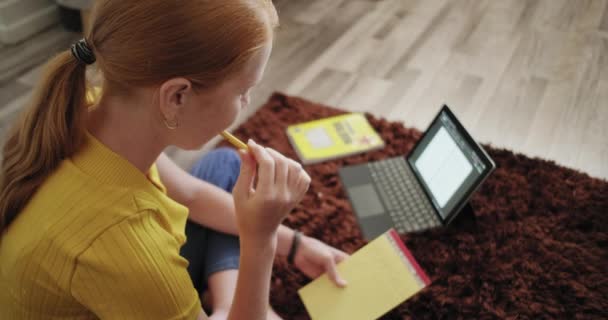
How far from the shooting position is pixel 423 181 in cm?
129

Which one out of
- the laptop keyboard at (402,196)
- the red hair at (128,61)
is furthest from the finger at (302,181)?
the laptop keyboard at (402,196)

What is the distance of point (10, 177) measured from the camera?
665 millimetres

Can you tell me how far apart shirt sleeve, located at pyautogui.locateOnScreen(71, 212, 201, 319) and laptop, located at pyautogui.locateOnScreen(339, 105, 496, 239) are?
2.21 ft

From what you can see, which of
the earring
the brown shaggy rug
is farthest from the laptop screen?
the earring

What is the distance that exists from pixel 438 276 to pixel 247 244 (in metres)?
0.59

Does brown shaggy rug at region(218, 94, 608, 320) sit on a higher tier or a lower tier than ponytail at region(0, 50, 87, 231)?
lower

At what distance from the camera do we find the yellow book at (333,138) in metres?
1.48

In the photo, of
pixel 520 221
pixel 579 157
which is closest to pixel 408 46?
pixel 579 157

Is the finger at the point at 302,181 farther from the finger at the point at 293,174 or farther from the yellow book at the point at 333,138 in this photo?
the yellow book at the point at 333,138

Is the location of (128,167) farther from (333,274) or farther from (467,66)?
(467,66)

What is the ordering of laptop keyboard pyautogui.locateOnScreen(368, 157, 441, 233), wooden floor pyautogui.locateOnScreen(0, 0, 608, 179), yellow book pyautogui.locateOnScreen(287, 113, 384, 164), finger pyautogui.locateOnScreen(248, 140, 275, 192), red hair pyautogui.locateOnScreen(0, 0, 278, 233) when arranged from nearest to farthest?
1. red hair pyautogui.locateOnScreen(0, 0, 278, 233)
2. finger pyautogui.locateOnScreen(248, 140, 275, 192)
3. laptop keyboard pyautogui.locateOnScreen(368, 157, 441, 233)
4. yellow book pyautogui.locateOnScreen(287, 113, 384, 164)
5. wooden floor pyautogui.locateOnScreen(0, 0, 608, 179)

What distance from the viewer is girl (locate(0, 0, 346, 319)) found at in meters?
0.59

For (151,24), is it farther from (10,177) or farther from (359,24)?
(359,24)

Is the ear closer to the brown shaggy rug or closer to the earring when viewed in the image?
the earring
